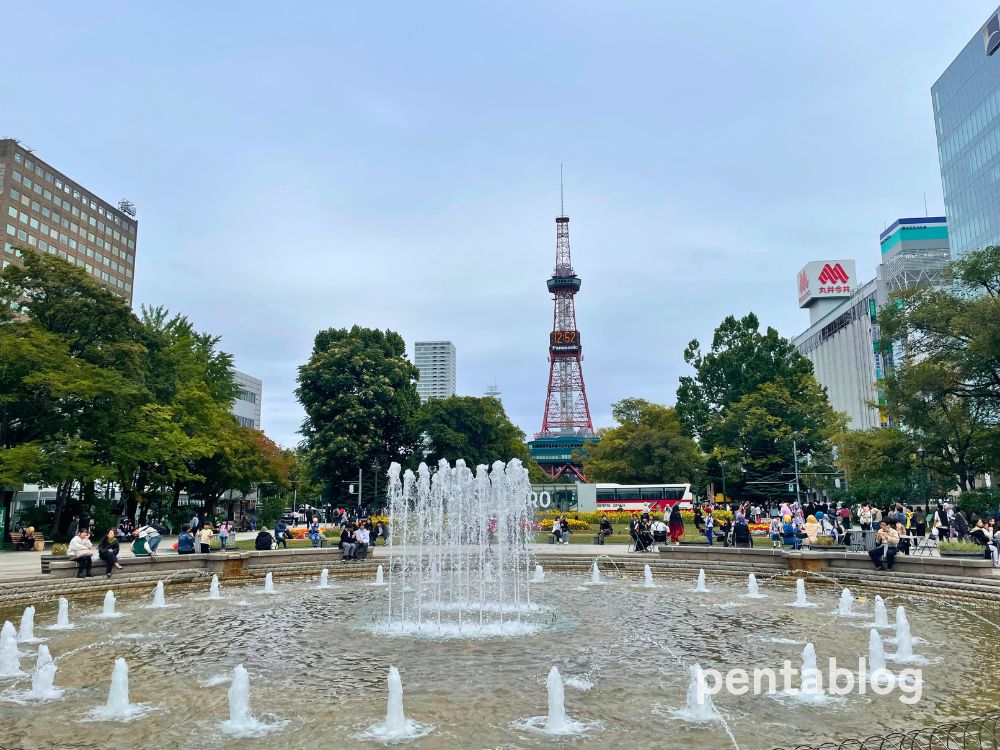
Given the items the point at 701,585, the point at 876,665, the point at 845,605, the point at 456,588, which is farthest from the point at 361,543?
the point at 876,665

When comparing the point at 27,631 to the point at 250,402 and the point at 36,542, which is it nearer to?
the point at 36,542

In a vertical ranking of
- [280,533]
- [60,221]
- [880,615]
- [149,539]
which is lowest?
[880,615]

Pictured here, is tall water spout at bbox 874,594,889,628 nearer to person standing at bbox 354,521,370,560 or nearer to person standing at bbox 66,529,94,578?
person standing at bbox 354,521,370,560

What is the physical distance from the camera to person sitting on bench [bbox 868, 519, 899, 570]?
18297mm

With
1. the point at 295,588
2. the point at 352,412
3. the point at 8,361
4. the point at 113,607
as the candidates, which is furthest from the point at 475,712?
the point at 352,412

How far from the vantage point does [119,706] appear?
323 inches

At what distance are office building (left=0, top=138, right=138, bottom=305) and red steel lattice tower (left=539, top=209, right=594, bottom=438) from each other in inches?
2100

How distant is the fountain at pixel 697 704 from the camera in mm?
7910

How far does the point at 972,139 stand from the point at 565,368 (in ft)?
174

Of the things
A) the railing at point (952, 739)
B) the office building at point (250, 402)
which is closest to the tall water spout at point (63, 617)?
the railing at point (952, 739)

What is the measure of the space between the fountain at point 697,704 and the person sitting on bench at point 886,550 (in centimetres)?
1249

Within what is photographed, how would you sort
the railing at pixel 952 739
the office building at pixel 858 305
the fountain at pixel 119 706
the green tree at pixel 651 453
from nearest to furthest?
the railing at pixel 952 739, the fountain at pixel 119 706, the green tree at pixel 651 453, the office building at pixel 858 305

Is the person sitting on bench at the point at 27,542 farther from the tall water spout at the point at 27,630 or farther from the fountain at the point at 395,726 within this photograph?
the fountain at the point at 395,726

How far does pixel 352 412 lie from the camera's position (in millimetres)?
47219
